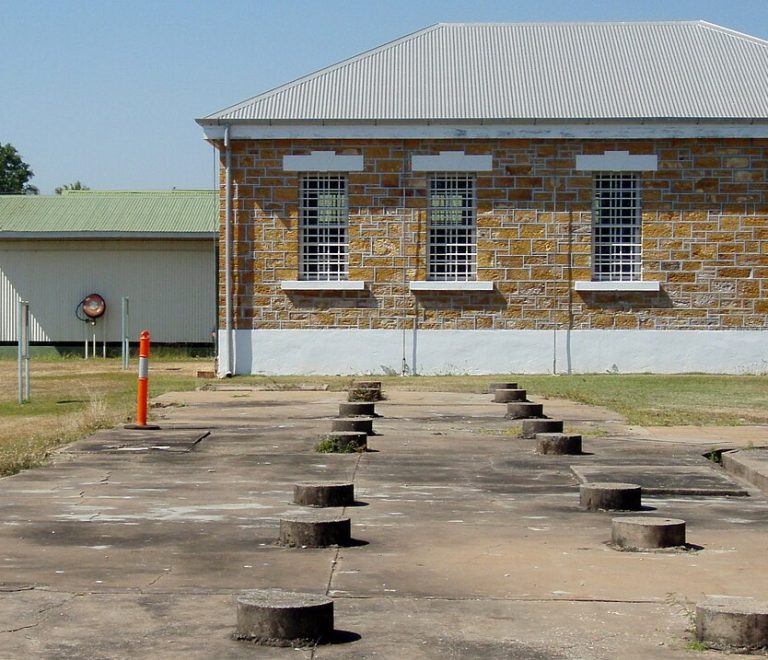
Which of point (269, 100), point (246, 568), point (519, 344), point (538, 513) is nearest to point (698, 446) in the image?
point (538, 513)

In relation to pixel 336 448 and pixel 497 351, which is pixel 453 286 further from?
pixel 336 448

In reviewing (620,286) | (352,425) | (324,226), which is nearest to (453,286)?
(324,226)

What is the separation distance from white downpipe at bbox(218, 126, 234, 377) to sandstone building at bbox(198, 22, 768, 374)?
0.13 ft

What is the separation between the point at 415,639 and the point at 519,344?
66.2 feet

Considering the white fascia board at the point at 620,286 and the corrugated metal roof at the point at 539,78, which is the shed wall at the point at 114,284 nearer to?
the corrugated metal roof at the point at 539,78

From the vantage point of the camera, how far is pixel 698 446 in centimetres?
1330

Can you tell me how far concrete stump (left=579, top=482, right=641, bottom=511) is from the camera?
945cm

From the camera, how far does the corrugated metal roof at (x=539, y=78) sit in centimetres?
2584

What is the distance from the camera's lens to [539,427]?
46.1 ft

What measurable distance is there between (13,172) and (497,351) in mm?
73081

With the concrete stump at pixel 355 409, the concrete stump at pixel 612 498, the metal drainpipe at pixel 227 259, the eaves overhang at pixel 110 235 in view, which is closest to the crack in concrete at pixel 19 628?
the concrete stump at pixel 612 498

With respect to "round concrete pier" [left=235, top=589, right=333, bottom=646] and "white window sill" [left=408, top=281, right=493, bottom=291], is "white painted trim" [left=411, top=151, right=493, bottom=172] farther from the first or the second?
"round concrete pier" [left=235, top=589, right=333, bottom=646]

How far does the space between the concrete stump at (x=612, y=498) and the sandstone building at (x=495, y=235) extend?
16195 millimetres

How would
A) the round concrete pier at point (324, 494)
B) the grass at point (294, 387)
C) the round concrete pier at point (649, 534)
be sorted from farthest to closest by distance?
the grass at point (294, 387), the round concrete pier at point (324, 494), the round concrete pier at point (649, 534)
